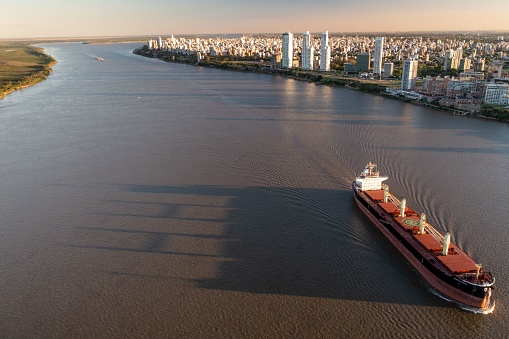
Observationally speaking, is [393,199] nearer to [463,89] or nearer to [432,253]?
[432,253]

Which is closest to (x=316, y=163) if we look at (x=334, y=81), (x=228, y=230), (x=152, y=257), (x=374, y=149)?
(x=374, y=149)

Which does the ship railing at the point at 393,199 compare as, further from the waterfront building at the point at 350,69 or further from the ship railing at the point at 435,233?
the waterfront building at the point at 350,69

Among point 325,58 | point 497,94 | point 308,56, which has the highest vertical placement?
point 308,56

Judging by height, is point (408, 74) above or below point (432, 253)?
above

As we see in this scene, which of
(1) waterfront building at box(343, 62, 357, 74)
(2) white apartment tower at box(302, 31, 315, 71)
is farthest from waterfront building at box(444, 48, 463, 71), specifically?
(2) white apartment tower at box(302, 31, 315, 71)

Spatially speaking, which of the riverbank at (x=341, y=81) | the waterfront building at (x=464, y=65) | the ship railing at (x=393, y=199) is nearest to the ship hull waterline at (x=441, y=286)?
the ship railing at (x=393, y=199)

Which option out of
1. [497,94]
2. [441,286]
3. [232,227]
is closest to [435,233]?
[441,286]
